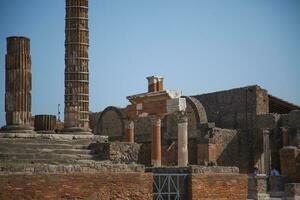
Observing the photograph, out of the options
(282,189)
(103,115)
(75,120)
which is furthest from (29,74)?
(103,115)

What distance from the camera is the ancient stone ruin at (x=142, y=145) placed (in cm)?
1083

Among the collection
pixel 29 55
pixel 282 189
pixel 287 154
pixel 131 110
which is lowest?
pixel 282 189

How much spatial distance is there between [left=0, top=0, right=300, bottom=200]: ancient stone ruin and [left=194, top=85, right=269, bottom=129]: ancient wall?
0.06 meters

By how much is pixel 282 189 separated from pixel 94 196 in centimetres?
1252

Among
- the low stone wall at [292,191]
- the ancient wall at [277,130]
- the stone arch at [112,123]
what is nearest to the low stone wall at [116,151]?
the low stone wall at [292,191]

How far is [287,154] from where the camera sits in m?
22.6

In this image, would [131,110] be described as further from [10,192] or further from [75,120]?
[10,192]

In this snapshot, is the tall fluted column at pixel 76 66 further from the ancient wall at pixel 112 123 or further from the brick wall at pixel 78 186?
A: the ancient wall at pixel 112 123

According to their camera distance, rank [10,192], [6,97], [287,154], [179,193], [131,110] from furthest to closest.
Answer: [287,154], [131,110], [6,97], [179,193], [10,192]

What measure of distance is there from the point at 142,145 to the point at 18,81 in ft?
44.5

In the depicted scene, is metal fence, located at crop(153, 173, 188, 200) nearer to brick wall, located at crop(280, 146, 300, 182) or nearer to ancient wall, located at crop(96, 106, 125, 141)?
brick wall, located at crop(280, 146, 300, 182)

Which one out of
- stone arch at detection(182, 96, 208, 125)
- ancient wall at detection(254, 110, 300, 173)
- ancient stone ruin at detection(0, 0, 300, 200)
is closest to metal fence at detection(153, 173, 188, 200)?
ancient stone ruin at detection(0, 0, 300, 200)

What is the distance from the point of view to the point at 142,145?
28.7m

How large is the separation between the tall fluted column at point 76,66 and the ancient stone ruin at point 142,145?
0.03 meters
